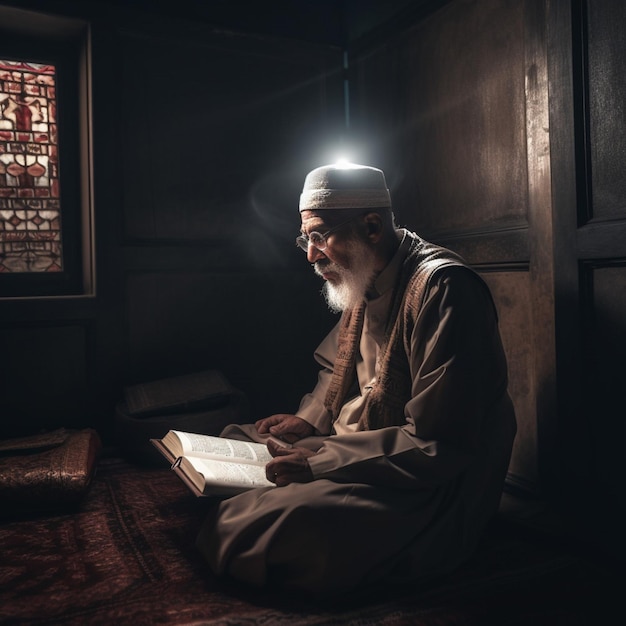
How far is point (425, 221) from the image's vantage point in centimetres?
352

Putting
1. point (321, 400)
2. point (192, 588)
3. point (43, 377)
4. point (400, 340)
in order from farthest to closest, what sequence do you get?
point (43, 377), point (321, 400), point (400, 340), point (192, 588)

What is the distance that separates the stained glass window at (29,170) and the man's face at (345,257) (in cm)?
195

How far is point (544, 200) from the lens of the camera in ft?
8.95

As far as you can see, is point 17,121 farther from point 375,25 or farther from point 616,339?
point 616,339

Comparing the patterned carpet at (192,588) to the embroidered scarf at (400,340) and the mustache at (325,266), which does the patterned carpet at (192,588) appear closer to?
the embroidered scarf at (400,340)

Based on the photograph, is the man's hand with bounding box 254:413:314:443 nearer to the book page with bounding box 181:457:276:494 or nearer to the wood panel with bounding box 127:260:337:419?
the book page with bounding box 181:457:276:494

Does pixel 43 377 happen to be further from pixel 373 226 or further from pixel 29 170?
pixel 373 226

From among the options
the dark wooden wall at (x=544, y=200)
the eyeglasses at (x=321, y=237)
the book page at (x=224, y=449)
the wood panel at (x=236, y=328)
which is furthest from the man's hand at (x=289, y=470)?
the wood panel at (x=236, y=328)

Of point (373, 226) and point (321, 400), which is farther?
point (321, 400)

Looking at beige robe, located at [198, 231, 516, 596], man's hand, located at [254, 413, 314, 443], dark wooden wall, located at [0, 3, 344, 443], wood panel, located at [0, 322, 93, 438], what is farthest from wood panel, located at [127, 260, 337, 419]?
beige robe, located at [198, 231, 516, 596]

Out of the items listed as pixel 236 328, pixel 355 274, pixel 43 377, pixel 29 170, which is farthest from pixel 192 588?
pixel 29 170

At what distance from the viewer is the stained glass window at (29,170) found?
12.2ft

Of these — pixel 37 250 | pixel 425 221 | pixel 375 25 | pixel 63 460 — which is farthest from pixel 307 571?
pixel 375 25

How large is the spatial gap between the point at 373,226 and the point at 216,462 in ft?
3.59
